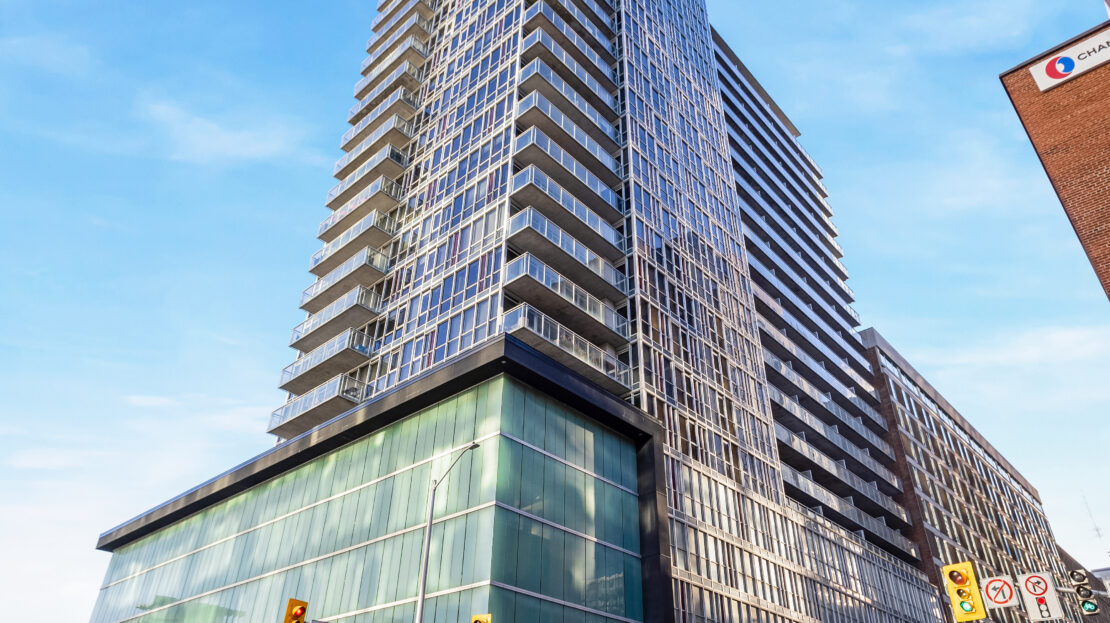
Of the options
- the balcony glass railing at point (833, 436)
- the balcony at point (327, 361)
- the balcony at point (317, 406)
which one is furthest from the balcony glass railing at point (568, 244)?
the balcony glass railing at point (833, 436)

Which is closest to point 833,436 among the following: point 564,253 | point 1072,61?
point 564,253

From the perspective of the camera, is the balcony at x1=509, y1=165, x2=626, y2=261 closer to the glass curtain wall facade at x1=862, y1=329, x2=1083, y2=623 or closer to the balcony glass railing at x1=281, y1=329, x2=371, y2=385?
the balcony glass railing at x1=281, y1=329, x2=371, y2=385

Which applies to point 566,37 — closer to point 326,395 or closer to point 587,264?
point 587,264

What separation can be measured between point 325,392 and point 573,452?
18884mm

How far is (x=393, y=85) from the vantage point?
59250mm

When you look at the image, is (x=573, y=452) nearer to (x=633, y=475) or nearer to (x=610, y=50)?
(x=633, y=475)

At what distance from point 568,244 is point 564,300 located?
3844 mm

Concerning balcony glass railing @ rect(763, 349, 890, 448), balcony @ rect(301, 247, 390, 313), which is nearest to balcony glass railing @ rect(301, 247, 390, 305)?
balcony @ rect(301, 247, 390, 313)

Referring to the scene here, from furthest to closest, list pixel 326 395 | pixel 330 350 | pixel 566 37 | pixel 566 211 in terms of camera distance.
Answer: pixel 566 37
pixel 330 350
pixel 326 395
pixel 566 211

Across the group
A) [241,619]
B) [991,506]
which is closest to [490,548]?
[241,619]

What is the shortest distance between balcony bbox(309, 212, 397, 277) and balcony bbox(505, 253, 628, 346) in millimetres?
15444

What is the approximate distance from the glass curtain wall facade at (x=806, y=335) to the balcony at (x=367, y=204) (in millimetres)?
27546

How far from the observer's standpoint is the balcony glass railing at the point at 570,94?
46219mm

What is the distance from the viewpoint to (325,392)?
4497 cm
